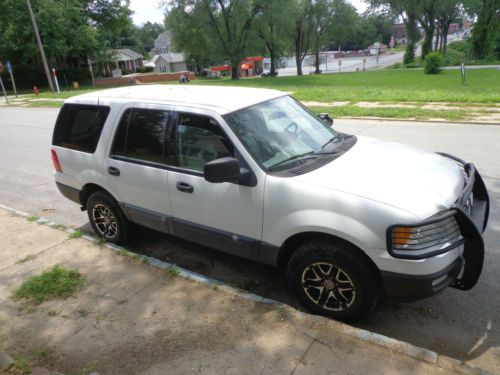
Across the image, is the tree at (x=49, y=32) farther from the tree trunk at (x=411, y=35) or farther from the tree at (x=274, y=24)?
the tree trunk at (x=411, y=35)

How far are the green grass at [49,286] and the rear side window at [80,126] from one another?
1410 millimetres

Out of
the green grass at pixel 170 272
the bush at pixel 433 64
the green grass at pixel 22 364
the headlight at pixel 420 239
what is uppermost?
the headlight at pixel 420 239

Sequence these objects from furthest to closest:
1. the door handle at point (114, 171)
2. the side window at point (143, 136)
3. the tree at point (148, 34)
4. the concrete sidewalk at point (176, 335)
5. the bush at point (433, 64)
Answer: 1. the tree at point (148, 34)
2. the bush at point (433, 64)
3. the door handle at point (114, 171)
4. the side window at point (143, 136)
5. the concrete sidewalk at point (176, 335)

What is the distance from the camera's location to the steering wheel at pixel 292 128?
395 centimetres

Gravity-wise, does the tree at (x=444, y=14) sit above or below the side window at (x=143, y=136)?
above

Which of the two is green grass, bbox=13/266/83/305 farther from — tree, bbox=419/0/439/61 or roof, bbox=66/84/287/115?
tree, bbox=419/0/439/61

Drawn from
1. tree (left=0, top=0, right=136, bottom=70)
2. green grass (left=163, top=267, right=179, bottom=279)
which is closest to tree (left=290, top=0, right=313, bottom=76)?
tree (left=0, top=0, right=136, bottom=70)

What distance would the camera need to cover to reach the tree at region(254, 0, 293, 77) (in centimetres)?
4375

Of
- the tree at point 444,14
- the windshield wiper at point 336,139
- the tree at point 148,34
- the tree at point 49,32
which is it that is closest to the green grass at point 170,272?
the windshield wiper at point 336,139

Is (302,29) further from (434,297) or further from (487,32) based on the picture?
(434,297)

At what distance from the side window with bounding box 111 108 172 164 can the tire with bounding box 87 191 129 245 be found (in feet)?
2.15

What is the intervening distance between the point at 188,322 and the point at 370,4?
6408 centimetres

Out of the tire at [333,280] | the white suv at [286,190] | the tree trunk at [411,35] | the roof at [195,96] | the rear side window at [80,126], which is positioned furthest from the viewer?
the tree trunk at [411,35]

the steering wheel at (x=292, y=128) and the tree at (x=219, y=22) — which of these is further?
the tree at (x=219, y=22)
